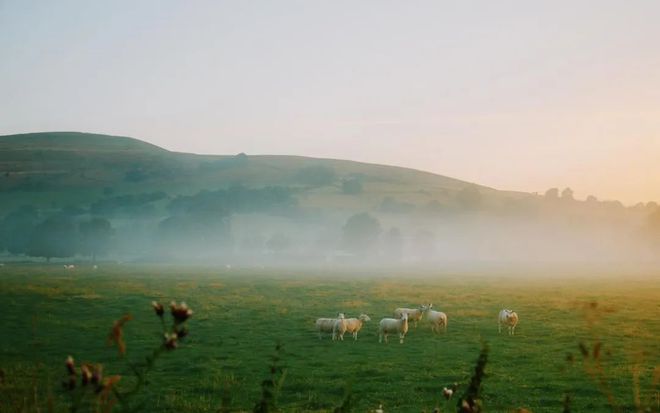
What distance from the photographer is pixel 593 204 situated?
195 metres

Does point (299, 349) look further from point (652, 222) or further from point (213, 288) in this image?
point (652, 222)

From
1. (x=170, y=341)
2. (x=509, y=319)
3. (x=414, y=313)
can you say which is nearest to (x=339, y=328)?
(x=414, y=313)

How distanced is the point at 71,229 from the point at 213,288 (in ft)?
226

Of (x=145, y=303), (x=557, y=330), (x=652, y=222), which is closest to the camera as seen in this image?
(x=557, y=330)

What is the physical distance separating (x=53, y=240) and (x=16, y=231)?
13519mm

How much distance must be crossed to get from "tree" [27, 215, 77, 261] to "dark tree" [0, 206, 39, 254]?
2921 mm

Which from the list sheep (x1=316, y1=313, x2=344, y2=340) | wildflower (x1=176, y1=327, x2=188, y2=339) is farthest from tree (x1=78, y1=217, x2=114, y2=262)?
wildflower (x1=176, y1=327, x2=188, y2=339)

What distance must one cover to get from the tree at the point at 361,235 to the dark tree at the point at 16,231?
64.4 m

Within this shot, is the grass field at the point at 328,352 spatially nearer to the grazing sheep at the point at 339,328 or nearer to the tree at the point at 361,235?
the grazing sheep at the point at 339,328

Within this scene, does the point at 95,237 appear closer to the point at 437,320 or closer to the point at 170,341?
the point at 437,320

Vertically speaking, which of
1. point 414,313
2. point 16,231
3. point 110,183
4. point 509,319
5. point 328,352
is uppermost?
point 110,183

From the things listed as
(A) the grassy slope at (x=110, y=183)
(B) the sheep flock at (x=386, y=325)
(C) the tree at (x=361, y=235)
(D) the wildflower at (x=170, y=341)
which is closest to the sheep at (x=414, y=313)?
(B) the sheep flock at (x=386, y=325)

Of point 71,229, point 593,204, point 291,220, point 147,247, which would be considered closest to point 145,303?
point 71,229

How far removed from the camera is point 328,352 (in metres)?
23.4
